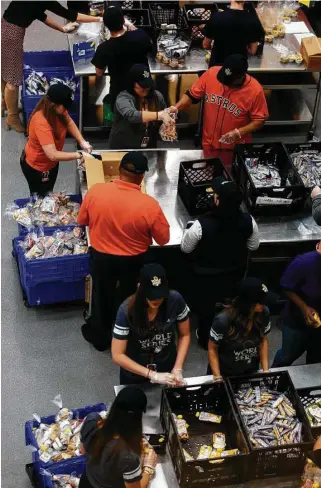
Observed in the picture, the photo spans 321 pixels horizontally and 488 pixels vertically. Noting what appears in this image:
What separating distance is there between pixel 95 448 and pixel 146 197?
2111mm

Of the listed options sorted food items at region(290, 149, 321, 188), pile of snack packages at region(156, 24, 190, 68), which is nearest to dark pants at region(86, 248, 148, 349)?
sorted food items at region(290, 149, 321, 188)

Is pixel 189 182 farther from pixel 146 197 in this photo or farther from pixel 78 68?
pixel 78 68

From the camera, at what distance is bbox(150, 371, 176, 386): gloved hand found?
14.8 feet

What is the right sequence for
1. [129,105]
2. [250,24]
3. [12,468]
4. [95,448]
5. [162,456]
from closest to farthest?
[95,448], [162,456], [12,468], [129,105], [250,24]

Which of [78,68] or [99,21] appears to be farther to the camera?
[99,21]

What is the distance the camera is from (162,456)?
170 inches

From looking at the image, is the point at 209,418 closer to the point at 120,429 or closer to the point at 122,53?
the point at 120,429

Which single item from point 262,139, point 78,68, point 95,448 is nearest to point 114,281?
point 95,448

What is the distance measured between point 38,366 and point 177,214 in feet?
5.35

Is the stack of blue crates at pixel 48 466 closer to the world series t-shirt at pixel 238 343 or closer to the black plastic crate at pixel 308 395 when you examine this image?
the world series t-shirt at pixel 238 343

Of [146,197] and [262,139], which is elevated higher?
[146,197]

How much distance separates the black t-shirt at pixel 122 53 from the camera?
6.92 metres

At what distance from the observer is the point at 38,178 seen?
6527mm

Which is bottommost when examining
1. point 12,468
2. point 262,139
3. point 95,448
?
→ point 12,468
